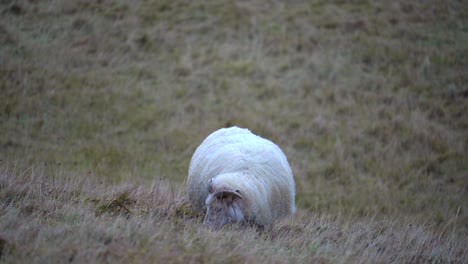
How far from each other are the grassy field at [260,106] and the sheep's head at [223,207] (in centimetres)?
16

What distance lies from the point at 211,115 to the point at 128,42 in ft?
14.0

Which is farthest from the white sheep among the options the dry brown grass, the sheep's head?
the dry brown grass

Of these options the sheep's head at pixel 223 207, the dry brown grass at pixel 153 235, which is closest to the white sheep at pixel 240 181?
the sheep's head at pixel 223 207

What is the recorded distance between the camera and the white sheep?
541cm

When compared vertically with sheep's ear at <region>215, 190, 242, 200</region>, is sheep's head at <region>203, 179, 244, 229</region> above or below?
below

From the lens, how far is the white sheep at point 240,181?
5.41 metres

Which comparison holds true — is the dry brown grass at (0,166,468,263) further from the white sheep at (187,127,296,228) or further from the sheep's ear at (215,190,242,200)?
the sheep's ear at (215,190,242,200)

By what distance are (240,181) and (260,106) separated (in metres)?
8.57

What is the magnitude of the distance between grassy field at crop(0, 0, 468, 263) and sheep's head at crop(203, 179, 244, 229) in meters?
0.16

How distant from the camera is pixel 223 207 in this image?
17.8ft

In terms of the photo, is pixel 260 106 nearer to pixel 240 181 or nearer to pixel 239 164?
pixel 239 164

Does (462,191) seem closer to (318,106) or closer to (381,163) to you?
(381,163)

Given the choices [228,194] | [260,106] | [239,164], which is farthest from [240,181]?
[260,106]

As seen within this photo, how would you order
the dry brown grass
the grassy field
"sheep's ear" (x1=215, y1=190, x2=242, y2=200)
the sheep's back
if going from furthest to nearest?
1. the grassy field
2. the sheep's back
3. "sheep's ear" (x1=215, y1=190, x2=242, y2=200)
4. the dry brown grass
